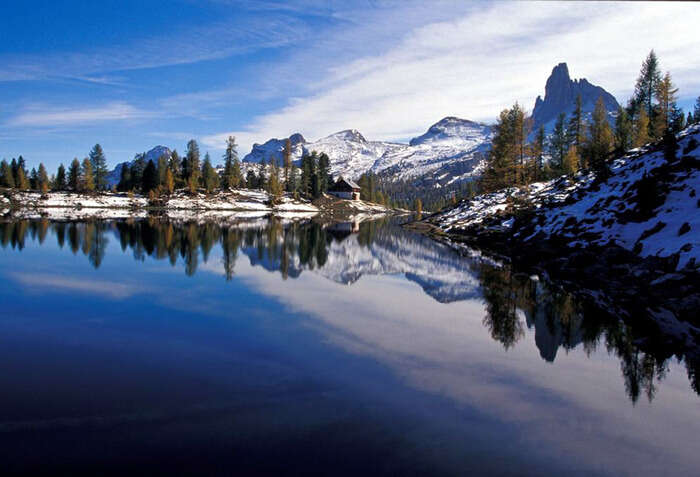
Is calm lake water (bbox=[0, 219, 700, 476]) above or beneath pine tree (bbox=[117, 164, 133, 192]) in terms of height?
beneath

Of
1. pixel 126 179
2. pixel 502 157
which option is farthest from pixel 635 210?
pixel 126 179

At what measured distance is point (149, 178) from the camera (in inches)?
5221

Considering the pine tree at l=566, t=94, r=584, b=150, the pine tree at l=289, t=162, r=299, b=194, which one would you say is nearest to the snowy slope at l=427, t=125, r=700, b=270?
the pine tree at l=566, t=94, r=584, b=150

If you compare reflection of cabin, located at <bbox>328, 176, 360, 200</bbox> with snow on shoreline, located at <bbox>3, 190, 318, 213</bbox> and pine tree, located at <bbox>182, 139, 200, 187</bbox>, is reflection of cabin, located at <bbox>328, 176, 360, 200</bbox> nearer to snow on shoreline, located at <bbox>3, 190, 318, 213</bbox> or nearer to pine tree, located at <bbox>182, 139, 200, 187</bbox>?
snow on shoreline, located at <bbox>3, 190, 318, 213</bbox>

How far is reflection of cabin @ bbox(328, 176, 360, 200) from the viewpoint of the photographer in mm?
169000

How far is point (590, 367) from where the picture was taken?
42.2 ft

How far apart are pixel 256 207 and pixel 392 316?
12161cm

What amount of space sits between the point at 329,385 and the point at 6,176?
15913 cm

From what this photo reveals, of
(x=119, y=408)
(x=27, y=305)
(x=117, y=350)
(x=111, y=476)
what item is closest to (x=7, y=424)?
(x=119, y=408)

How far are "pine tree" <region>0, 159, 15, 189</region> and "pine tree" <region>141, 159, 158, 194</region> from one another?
3735cm

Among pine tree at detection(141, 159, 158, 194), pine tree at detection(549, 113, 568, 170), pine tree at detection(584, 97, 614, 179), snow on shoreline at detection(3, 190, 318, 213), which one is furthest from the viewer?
pine tree at detection(141, 159, 158, 194)

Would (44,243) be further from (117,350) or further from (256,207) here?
(256,207)

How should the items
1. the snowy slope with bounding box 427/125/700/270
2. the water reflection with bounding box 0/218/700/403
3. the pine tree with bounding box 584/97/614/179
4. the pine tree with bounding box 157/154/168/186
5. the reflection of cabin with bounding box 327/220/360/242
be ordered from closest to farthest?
the water reflection with bounding box 0/218/700/403 < the snowy slope with bounding box 427/125/700/270 < the pine tree with bounding box 584/97/614/179 < the reflection of cabin with bounding box 327/220/360/242 < the pine tree with bounding box 157/154/168/186

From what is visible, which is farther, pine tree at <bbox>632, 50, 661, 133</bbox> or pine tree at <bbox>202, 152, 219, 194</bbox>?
pine tree at <bbox>202, 152, 219, 194</bbox>
